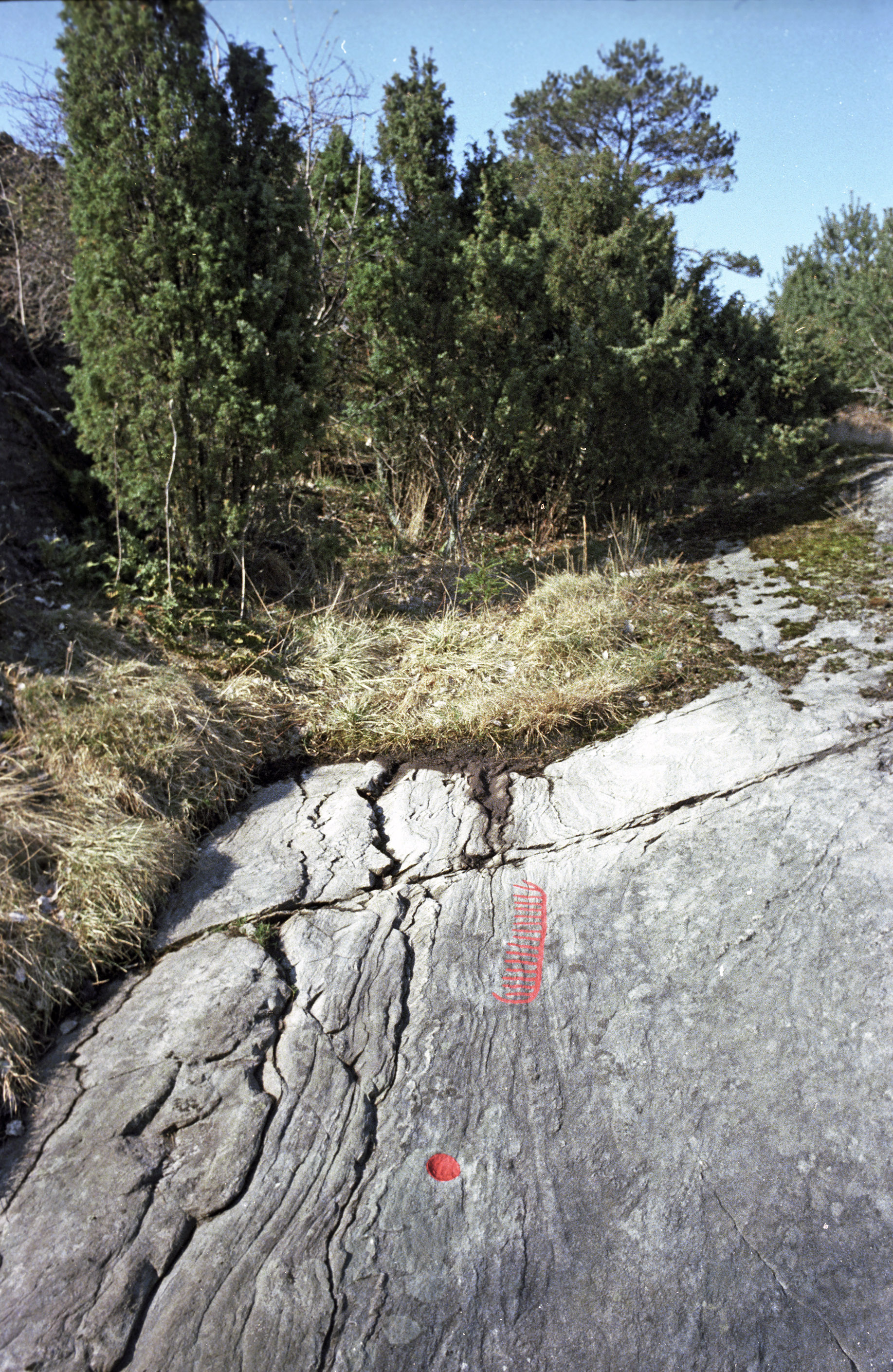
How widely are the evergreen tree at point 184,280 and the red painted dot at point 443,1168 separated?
13.1 feet

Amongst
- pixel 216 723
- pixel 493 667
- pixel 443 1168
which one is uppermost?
pixel 216 723

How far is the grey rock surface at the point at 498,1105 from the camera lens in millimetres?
2289

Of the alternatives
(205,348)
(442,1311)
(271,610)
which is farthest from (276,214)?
(442,1311)

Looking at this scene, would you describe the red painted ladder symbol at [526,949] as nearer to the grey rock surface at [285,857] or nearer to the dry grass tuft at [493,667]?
the grey rock surface at [285,857]

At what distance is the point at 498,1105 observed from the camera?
2.83 m

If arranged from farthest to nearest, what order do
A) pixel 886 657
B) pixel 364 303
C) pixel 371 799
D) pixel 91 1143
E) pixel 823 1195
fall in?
1. pixel 364 303
2. pixel 886 657
3. pixel 371 799
4. pixel 91 1143
5. pixel 823 1195

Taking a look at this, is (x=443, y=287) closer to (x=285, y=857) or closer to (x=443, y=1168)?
(x=285, y=857)

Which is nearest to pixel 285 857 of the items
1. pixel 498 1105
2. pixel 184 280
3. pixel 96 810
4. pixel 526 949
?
pixel 96 810

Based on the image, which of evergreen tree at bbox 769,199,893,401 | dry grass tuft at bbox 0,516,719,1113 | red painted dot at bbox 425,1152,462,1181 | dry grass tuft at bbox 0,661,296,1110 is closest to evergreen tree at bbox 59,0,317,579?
dry grass tuft at bbox 0,516,719,1113

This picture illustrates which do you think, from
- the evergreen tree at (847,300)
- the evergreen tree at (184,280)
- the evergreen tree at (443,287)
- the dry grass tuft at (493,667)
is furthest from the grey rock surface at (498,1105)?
the evergreen tree at (847,300)

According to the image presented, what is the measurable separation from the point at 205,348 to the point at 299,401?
62cm

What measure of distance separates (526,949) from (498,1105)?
66 cm

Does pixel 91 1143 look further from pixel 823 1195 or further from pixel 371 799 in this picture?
pixel 823 1195

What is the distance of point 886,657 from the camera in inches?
181
